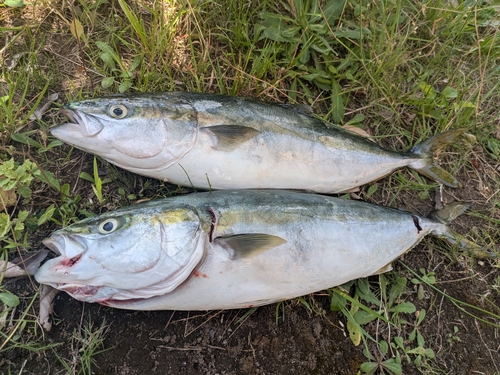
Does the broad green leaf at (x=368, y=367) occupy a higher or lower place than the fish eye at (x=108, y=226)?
lower

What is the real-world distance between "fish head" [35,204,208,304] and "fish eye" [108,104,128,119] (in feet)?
2.66

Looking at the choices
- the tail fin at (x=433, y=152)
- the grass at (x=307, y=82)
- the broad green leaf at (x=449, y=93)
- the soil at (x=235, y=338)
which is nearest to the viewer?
the soil at (x=235, y=338)

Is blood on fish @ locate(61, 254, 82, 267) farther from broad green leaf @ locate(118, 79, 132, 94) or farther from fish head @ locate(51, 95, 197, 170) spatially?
broad green leaf @ locate(118, 79, 132, 94)

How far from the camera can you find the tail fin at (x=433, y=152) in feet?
11.0

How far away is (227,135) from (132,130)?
0.71 m

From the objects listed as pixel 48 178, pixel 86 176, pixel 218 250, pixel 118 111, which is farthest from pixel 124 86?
pixel 218 250

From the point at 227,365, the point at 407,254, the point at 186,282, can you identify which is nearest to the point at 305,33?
the point at 407,254

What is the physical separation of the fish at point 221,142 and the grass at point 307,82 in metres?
0.33

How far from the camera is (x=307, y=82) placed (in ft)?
11.5

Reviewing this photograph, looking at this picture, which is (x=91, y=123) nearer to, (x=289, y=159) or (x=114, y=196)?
(x=114, y=196)

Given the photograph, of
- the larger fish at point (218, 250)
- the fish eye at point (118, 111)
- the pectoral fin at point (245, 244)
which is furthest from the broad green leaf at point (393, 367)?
the fish eye at point (118, 111)

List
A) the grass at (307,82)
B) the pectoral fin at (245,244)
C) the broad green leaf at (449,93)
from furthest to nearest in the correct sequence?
the broad green leaf at (449,93)
the grass at (307,82)
the pectoral fin at (245,244)

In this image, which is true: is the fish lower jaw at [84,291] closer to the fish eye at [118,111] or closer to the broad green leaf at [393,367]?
the fish eye at [118,111]

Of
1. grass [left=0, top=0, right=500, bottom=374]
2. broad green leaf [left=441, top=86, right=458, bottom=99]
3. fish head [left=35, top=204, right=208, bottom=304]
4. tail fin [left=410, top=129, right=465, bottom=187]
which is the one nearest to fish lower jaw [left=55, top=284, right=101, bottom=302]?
fish head [left=35, top=204, right=208, bottom=304]
